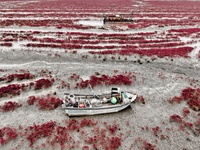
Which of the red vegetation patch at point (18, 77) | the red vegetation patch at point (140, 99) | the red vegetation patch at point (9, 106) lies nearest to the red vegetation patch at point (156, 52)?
the red vegetation patch at point (18, 77)

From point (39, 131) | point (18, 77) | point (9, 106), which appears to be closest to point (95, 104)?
point (39, 131)

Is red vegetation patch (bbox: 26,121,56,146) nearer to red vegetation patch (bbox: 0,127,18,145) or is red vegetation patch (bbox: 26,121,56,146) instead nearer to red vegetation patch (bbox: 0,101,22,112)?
red vegetation patch (bbox: 0,127,18,145)

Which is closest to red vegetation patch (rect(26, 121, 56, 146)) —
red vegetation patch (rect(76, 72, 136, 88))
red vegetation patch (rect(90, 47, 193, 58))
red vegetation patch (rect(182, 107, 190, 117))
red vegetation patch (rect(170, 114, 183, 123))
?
red vegetation patch (rect(76, 72, 136, 88))

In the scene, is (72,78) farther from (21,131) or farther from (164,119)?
(164,119)

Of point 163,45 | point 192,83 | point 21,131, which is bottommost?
point 21,131

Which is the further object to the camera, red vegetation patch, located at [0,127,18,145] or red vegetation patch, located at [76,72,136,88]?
red vegetation patch, located at [76,72,136,88]

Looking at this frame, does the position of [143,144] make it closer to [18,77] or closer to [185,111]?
[185,111]

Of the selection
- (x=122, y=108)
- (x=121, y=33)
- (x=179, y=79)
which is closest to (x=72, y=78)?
(x=122, y=108)
